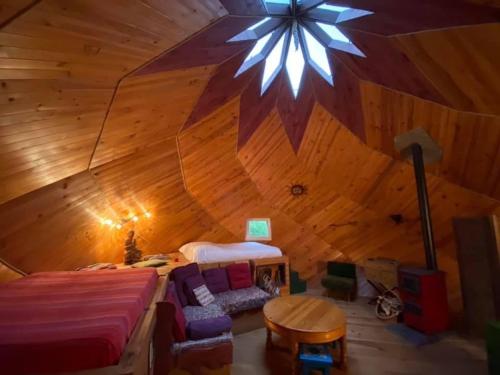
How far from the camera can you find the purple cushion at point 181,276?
122 inches

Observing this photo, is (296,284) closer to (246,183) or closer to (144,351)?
(246,183)

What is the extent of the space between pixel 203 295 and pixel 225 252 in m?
0.84

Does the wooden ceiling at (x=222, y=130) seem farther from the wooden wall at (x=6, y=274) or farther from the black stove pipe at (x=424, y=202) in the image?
the black stove pipe at (x=424, y=202)

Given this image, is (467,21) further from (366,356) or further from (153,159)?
(153,159)

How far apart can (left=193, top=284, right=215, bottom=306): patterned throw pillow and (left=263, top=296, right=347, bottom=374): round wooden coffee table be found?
0.70m

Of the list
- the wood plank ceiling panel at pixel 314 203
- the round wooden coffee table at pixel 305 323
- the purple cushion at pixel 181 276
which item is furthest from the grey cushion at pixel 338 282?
the purple cushion at pixel 181 276

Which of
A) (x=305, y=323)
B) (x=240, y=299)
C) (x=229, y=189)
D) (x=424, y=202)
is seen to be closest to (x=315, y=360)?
(x=305, y=323)

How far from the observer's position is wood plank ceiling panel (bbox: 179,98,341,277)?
138 inches

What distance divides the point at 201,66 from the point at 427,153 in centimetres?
283

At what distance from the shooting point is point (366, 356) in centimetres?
273

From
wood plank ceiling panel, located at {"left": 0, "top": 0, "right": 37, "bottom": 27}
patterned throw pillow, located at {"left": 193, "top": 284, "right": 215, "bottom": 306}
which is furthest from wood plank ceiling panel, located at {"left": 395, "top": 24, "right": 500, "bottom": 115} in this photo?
patterned throw pillow, located at {"left": 193, "top": 284, "right": 215, "bottom": 306}

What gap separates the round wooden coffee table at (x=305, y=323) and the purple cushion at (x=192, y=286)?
869 mm

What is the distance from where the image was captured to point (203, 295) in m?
3.13

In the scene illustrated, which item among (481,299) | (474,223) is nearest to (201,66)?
(474,223)
